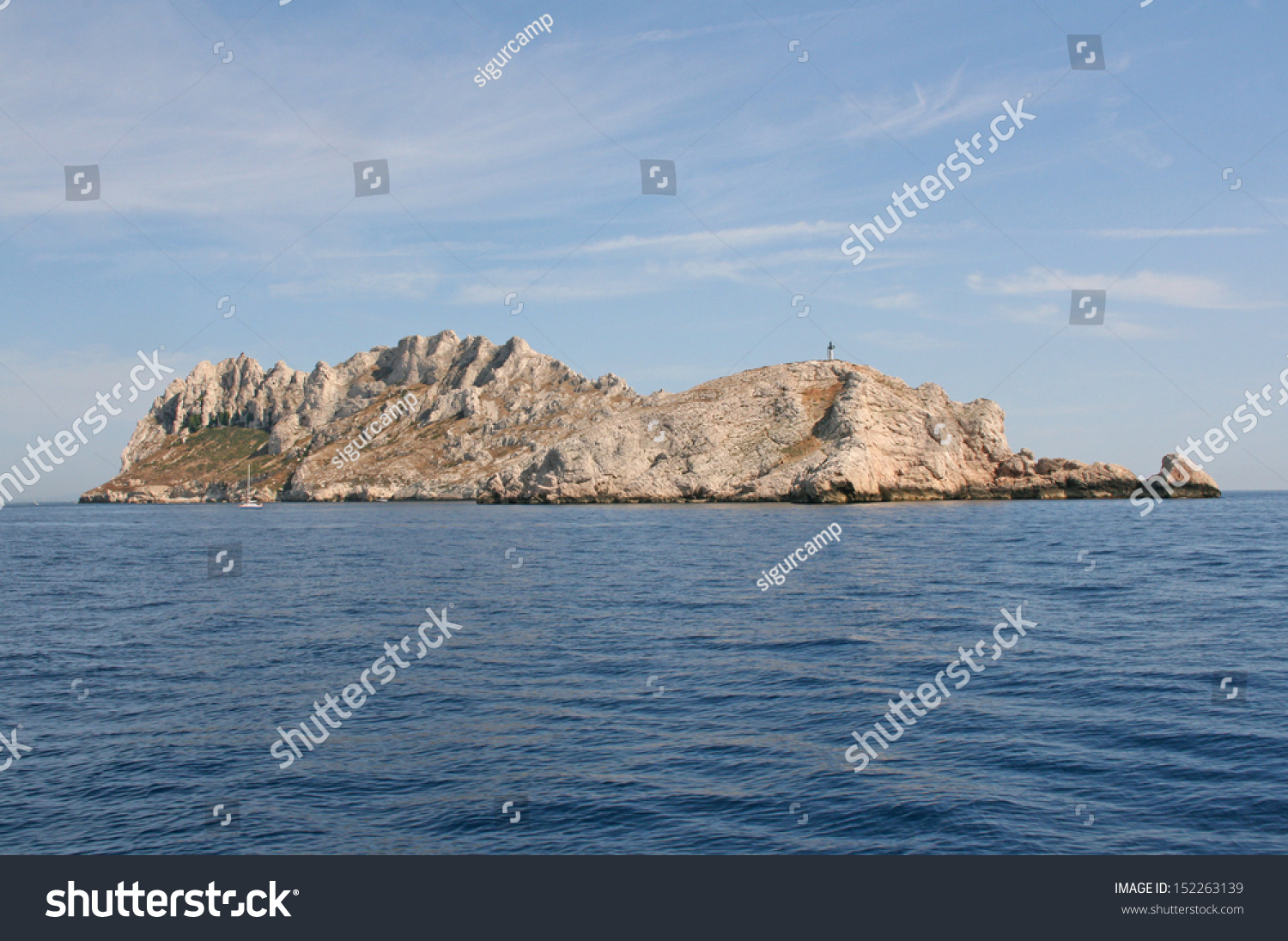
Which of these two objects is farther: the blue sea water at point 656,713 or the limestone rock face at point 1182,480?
the limestone rock face at point 1182,480

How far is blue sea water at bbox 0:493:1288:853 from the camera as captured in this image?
14.0 meters

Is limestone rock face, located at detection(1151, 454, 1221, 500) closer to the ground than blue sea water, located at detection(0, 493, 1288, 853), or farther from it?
farther from it

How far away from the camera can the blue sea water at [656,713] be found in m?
14.0

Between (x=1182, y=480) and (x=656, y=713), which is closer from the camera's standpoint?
(x=656, y=713)

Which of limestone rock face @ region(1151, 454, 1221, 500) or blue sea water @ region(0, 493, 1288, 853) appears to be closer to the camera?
blue sea water @ region(0, 493, 1288, 853)

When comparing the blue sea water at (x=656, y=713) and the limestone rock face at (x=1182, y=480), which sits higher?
the limestone rock face at (x=1182, y=480)

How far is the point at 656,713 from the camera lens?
20.5m
